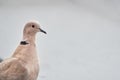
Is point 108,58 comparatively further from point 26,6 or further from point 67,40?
point 26,6

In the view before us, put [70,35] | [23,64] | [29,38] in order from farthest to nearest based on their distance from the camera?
1. [70,35]
2. [29,38]
3. [23,64]

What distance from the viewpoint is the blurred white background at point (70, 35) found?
123 inches

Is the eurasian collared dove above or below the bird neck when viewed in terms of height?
below

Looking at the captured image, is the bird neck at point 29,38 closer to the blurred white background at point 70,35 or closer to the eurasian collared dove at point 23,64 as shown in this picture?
the eurasian collared dove at point 23,64

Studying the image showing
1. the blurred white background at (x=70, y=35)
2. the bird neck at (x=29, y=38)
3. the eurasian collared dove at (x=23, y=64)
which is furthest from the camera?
the blurred white background at (x=70, y=35)

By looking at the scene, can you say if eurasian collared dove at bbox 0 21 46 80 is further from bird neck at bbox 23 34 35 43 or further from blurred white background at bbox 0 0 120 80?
blurred white background at bbox 0 0 120 80

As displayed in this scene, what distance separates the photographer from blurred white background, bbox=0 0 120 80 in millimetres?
3133

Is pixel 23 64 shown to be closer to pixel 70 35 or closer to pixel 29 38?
pixel 29 38

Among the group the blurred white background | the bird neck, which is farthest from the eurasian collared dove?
the blurred white background

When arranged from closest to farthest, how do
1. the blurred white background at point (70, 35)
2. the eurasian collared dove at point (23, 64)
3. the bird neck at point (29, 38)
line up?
the eurasian collared dove at point (23, 64), the bird neck at point (29, 38), the blurred white background at point (70, 35)

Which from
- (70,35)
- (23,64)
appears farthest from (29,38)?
(70,35)

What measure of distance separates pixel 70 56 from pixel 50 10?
626 millimetres

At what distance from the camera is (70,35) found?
354 cm

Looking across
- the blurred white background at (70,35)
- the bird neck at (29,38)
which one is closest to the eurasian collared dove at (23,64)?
the bird neck at (29,38)
